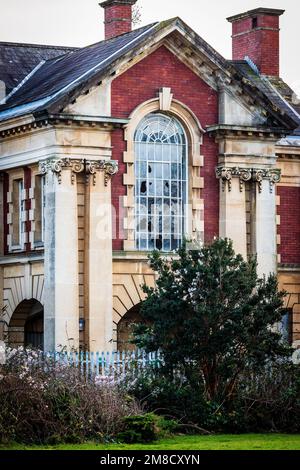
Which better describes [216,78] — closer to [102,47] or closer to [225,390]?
[102,47]

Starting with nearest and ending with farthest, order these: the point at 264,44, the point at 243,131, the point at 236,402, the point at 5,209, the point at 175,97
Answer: the point at 236,402 → the point at 175,97 → the point at 243,131 → the point at 5,209 → the point at 264,44

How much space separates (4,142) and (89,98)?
11.8 ft

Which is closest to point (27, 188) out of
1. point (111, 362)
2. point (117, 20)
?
point (117, 20)

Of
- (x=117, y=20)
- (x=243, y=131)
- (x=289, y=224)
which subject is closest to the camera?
(x=243, y=131)

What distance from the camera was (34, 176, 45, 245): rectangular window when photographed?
49.8m

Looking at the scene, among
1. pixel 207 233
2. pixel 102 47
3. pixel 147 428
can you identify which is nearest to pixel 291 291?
pixel 207 233

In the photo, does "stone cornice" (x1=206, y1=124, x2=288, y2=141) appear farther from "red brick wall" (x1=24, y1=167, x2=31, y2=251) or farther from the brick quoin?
"red brick wall" (x1=24, y1=167, x2=31, y2=251)

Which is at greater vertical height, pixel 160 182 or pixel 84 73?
pixel 84 73

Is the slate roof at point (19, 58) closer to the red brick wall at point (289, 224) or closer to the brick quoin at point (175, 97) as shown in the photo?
the brick quoin at point (175, 97)

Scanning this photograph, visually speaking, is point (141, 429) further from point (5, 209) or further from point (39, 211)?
point (5, 209)

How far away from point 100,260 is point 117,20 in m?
10.0

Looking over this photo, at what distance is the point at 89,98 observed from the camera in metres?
48.6

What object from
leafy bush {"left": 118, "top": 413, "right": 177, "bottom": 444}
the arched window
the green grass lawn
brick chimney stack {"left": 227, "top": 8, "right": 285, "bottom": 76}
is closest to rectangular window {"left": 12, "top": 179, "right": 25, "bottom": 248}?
the arched window

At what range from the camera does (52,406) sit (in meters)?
39.0
